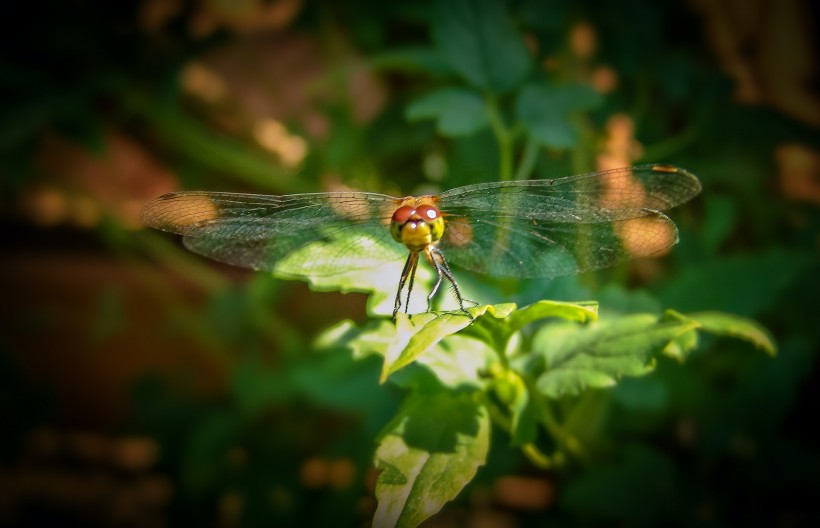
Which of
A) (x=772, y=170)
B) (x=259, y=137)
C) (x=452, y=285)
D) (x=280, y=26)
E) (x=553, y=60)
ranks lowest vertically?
(x=452, y=285)

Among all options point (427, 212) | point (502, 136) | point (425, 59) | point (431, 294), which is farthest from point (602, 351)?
point (425, 59)

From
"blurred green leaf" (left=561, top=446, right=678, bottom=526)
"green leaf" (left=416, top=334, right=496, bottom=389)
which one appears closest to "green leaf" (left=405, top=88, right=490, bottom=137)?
"green leaf" (left=416, top=334, right=496, bottom=389)

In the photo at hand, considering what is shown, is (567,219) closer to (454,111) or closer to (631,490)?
(454,111)

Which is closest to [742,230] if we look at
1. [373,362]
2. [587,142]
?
[587,142]

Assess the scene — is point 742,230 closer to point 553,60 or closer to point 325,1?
point 553,60

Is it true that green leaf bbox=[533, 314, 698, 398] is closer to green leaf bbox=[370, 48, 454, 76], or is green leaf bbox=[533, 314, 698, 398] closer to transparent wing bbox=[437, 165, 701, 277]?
transparent wing bbox=[437, 165, 701, 277]

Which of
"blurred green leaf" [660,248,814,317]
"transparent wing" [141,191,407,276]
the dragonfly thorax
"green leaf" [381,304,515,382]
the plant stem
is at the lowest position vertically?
"green leaf" [381,304,515,382]

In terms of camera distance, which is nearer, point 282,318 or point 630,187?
point 630,187

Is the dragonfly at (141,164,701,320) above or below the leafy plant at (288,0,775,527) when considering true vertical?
above
